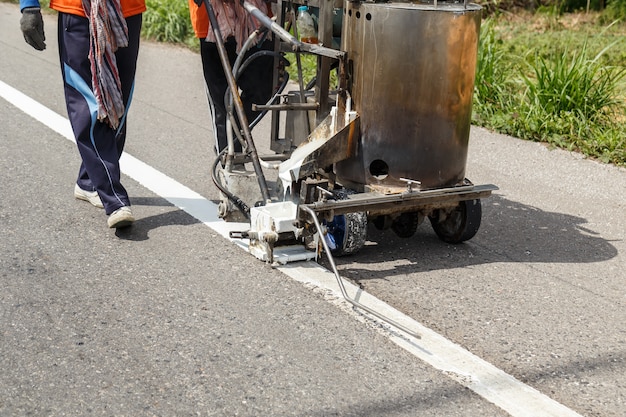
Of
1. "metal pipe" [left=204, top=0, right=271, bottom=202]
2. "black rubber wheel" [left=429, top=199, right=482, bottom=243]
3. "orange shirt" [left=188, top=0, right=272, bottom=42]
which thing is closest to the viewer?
"metal pipe" [left=204, top=0, right=271, bottom=202]

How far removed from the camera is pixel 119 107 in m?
5.07

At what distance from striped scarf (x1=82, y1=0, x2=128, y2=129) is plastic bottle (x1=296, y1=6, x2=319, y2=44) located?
1.00m

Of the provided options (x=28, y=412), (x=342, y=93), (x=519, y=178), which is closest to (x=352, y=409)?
(x=28, y=412)

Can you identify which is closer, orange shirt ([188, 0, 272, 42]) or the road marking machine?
the road marking machine

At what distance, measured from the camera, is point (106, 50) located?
194 inches

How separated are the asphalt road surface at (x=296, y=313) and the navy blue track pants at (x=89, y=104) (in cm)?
24

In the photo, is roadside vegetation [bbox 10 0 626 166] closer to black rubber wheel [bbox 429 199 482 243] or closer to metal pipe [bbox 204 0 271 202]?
A: black rubber wheel [bbox 429 199 482 243]

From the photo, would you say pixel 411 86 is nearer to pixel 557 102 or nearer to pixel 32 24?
pixel 32 24

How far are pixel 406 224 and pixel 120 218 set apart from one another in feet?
4.98

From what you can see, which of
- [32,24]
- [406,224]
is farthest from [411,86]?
[32,24]

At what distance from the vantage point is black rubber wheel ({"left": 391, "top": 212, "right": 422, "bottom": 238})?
15.8 feet

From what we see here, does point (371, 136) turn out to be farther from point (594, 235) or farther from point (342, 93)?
point (594, 235)

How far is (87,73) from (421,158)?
6.20 ft

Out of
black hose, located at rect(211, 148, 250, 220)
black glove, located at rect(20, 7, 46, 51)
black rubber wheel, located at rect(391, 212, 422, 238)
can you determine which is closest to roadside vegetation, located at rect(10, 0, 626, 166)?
black rubber wheel, located at rect(391, 212, 422, 238)
